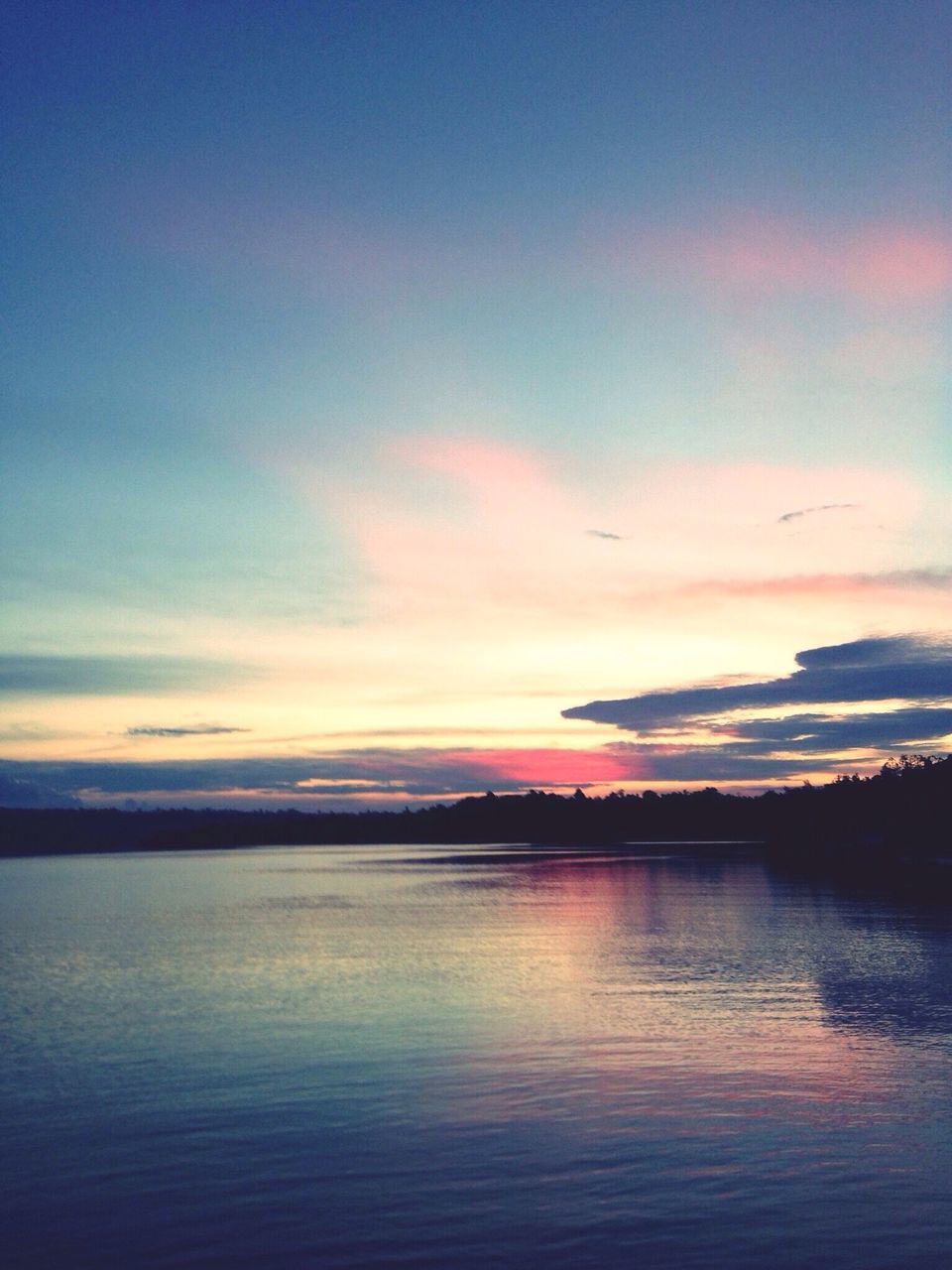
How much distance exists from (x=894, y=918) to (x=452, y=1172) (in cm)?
5117

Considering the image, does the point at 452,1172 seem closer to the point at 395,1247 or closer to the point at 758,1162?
the point at 395,1247

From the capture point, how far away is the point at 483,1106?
22.1 metres

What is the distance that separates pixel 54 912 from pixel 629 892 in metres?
45.9

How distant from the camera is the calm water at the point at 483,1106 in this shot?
611 inches

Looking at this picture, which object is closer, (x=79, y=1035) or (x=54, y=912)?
(x=79, y=1035)

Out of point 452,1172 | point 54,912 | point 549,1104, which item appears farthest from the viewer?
point 54,912

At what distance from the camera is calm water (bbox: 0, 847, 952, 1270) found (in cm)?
1553

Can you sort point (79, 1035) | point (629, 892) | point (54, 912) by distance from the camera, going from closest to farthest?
point (79, 1035), point (54, 912), point (629, 892)

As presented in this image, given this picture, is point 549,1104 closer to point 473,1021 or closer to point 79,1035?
point 473,1021

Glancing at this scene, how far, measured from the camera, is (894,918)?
62094 mm

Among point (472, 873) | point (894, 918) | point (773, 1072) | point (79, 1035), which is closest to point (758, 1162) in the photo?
point (773, 1072)

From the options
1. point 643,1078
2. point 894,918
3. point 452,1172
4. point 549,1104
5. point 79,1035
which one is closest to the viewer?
point 452,1172

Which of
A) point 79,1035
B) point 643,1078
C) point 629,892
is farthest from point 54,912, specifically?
point 643,1078

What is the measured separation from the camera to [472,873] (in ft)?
443
